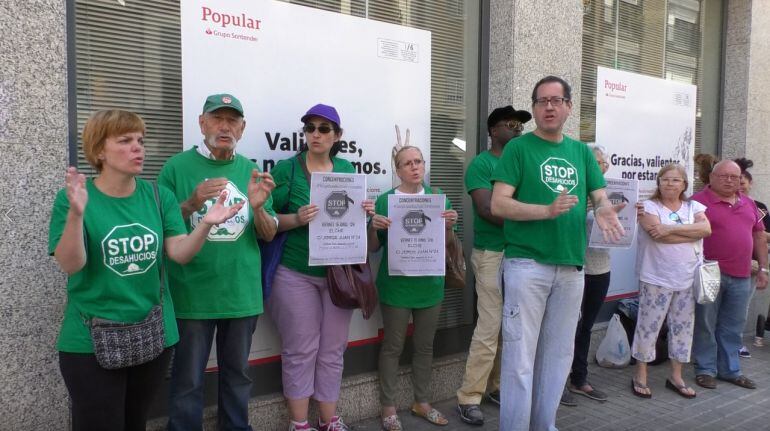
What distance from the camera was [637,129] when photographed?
6672mm

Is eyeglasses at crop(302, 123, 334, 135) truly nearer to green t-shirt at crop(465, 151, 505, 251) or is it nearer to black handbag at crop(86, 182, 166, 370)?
green t-shirt at crop(465, 151, 505, 251)

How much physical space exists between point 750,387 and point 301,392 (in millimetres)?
4112

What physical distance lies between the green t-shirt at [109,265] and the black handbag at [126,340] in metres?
0.03

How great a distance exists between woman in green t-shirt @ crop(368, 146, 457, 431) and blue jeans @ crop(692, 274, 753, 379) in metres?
2.71

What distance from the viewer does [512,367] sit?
3633 mm

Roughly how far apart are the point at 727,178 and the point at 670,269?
3.60 feet

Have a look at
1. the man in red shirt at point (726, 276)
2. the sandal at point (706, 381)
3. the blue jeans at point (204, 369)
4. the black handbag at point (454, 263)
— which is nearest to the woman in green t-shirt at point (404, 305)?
the black handbag at point (454, 263)

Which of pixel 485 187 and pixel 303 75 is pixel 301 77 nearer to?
pixel 303 75

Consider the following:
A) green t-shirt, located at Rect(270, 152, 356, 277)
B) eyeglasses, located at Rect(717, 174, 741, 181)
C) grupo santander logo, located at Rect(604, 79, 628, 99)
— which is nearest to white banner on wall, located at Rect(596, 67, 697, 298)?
grupo santander logo, located at Rect(604, 79, 628, 99)

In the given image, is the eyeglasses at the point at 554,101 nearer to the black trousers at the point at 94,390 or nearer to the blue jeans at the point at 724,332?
the black trousers at the point at 94,390

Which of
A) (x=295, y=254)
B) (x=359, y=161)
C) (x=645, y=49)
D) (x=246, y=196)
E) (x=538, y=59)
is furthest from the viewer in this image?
(x=645, y=49)

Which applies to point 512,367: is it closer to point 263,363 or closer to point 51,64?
point 263,363

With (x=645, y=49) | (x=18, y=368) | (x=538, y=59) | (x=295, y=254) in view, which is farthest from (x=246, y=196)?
(x=645, y=49)

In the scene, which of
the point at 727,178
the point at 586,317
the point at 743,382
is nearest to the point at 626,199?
the point at 586,317
